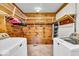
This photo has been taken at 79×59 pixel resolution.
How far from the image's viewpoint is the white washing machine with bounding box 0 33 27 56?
4.72 ft

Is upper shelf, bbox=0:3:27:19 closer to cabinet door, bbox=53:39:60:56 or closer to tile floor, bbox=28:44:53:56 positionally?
tile floor, bbox=28:44:53:56

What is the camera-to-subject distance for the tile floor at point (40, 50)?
154 centimetres

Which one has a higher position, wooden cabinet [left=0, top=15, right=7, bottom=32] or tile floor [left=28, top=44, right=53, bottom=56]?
wooden cabinet [left=0, top=15, right=7, bottom=32]

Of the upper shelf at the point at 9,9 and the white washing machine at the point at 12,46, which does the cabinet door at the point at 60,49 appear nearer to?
the white washing machine at the point at 12,46

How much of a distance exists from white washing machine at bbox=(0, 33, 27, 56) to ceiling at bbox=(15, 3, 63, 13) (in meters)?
0.35

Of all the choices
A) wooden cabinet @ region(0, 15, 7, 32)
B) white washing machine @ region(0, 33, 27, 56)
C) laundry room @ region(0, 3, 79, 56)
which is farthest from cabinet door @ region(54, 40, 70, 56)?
wooden cabinet @ region(0, 15, 7, 32)

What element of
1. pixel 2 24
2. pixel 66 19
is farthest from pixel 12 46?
pixel 66 19

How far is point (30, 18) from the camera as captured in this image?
Result: 155cm

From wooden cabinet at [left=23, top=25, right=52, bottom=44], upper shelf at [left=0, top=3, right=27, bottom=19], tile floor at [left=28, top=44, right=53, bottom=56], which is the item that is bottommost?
tile floor at [left=28, top=44, right=53, bottom=56]

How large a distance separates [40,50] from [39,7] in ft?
1.63

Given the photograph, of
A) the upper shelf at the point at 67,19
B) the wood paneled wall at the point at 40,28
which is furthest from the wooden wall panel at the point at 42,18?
the upper shelf at the point at 67,19

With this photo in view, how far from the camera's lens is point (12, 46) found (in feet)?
4.88

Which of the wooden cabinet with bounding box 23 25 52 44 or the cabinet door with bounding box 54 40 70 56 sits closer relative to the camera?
the cabinet door with bounding box 54 40 70 56

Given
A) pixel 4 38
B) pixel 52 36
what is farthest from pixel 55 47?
pixel 4 38
